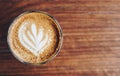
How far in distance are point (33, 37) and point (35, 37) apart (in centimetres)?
1

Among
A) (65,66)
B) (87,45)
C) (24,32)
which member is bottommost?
(65,66)

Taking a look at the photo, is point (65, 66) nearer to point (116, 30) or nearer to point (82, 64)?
point (82, 64)

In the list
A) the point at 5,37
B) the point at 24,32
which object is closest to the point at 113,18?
the point at 24,32

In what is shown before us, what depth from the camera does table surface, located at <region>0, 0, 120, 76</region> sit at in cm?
143

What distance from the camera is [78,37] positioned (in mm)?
1499

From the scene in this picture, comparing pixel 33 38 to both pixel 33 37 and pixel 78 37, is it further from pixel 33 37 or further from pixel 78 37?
pixel 78 37

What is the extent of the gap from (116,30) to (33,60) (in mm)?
581

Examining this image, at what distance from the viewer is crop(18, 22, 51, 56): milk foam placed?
144cm

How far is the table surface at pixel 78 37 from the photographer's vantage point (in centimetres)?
143

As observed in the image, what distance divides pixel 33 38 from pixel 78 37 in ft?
0.95

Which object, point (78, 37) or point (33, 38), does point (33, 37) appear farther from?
point (78, 37)

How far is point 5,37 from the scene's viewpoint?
1465 millimetres

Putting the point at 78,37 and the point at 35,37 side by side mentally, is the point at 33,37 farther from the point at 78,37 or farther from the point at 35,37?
the point at 78,37

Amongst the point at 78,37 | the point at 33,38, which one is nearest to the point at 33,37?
the point at 33,38
